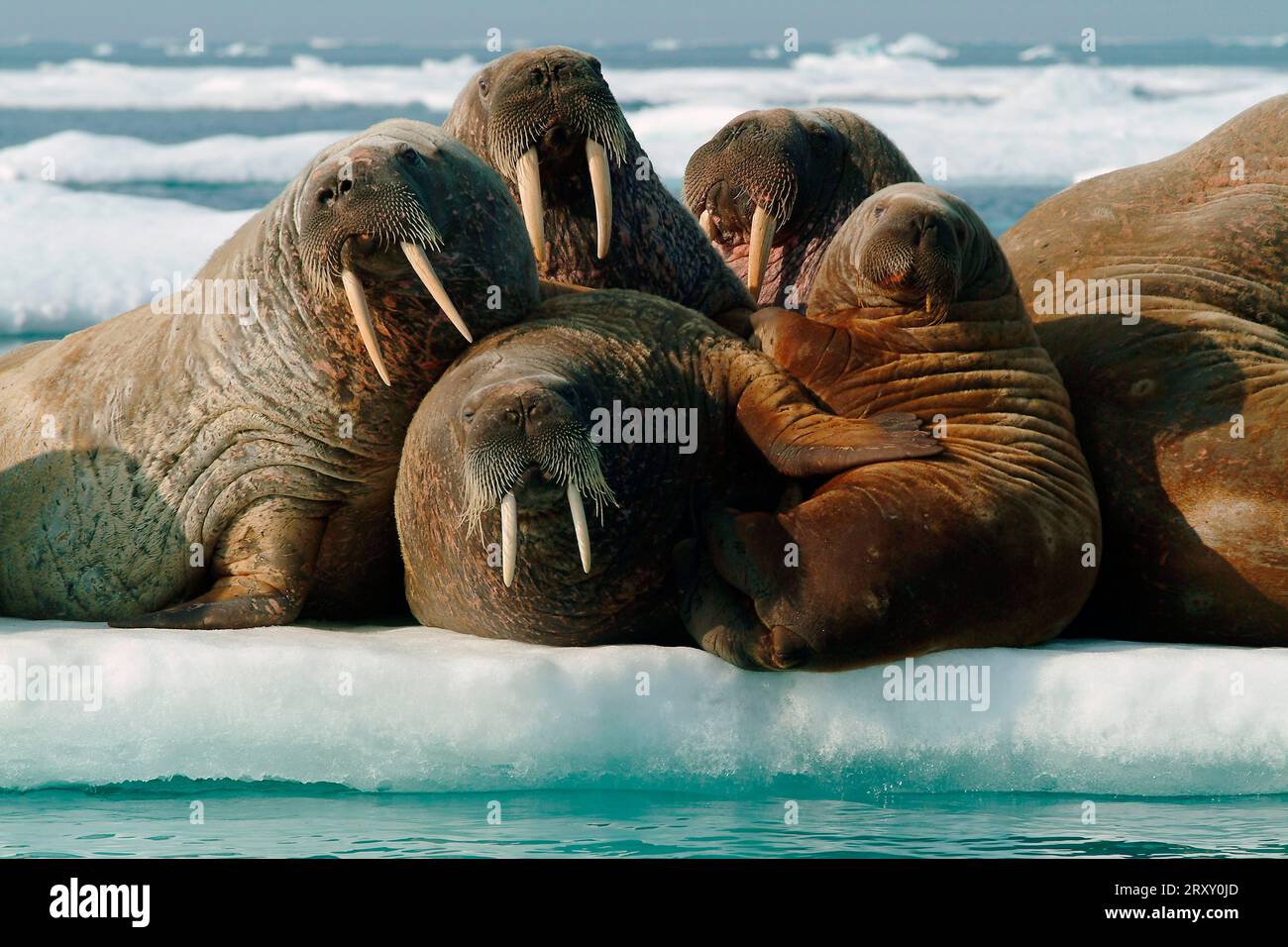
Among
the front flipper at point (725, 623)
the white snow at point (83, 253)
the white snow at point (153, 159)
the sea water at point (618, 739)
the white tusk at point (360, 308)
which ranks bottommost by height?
the sea water at point (618, 739)

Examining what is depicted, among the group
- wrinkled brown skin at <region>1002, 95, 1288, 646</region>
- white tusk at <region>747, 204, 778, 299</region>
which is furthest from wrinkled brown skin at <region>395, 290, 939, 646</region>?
white tusk at <region>747, 204, 778, 299</region>

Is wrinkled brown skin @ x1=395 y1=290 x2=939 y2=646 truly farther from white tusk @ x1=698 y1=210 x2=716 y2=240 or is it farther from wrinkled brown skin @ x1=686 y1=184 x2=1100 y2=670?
white tusk @ x1=698 y1=210 x2=716 y2=240

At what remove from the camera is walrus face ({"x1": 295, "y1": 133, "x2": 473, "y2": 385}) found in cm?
504

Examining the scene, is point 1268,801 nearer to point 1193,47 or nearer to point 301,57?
point 301,57

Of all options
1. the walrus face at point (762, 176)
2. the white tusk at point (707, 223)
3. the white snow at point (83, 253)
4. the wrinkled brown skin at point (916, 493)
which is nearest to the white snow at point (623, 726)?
the wrinkled brown skin at point (916, 493)

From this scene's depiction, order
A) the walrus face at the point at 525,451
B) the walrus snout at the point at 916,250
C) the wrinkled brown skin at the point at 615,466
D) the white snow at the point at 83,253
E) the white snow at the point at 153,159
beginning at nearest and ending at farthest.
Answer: the walrus face at the point at 525,451 → the wrinkled brown skin at the point at 615,466 → the walrus snout at the point at 916,250 → the white snow at the point at 83,253 → the white snow at the point at 153,159

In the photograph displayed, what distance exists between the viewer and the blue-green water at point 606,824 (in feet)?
15.0

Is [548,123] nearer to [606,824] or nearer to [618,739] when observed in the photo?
[618,739]

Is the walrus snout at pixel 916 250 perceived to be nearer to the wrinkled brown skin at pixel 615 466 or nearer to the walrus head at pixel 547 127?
the wrinkled brown skin at pixel 615 466

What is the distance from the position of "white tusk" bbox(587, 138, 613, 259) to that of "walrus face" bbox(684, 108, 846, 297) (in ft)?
3.21

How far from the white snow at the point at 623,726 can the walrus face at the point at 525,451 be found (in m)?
0.49

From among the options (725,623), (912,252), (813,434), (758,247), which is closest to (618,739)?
(725,623)

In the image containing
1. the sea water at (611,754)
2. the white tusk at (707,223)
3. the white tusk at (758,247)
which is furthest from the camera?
the white tusk at (707,223)

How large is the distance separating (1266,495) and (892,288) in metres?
1.34
